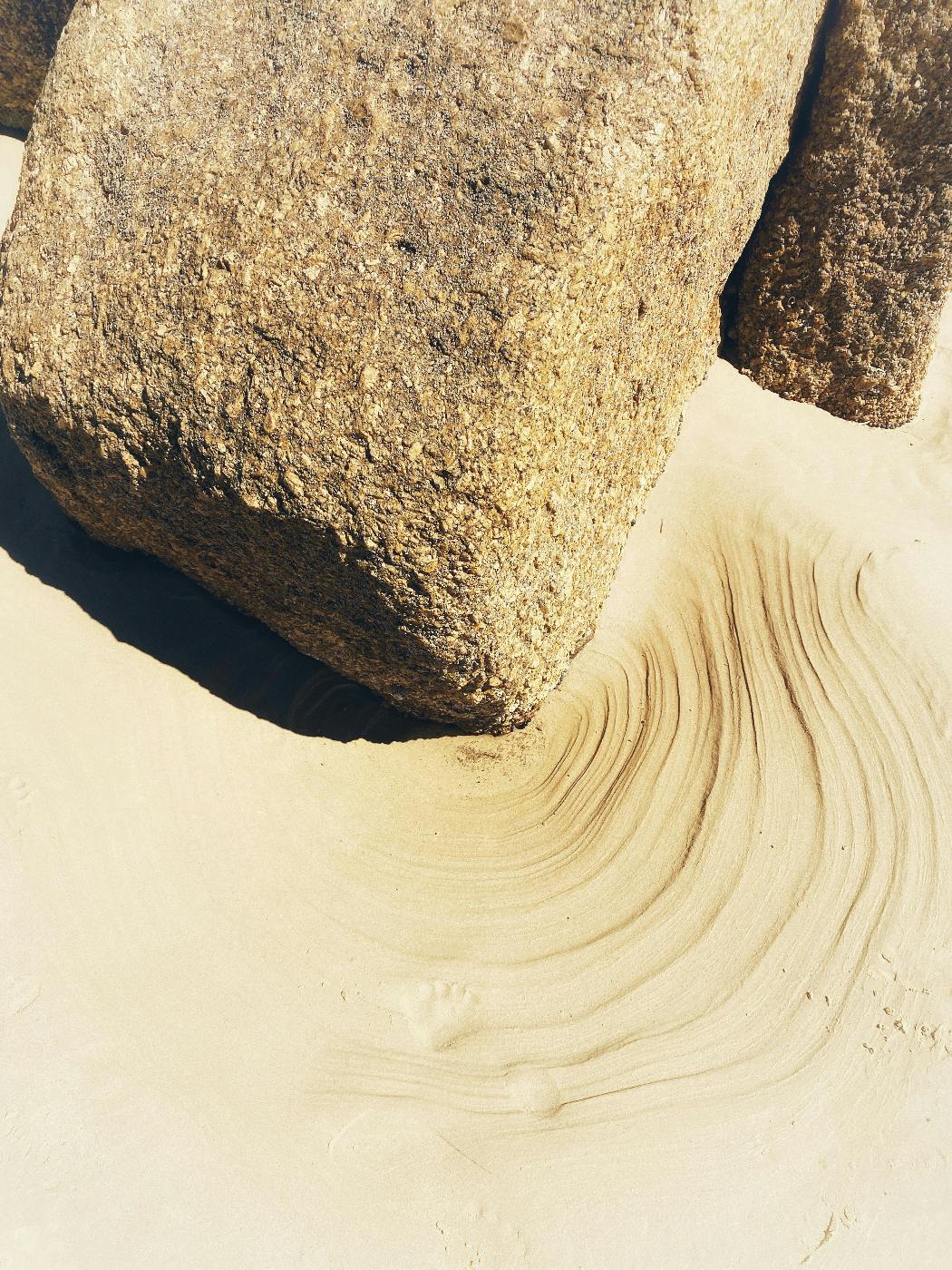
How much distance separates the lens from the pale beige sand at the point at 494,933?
7.09 feet

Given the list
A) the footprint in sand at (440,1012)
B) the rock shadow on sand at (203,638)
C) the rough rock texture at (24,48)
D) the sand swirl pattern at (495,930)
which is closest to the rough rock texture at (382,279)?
the rock shadow on sand at (203,638)

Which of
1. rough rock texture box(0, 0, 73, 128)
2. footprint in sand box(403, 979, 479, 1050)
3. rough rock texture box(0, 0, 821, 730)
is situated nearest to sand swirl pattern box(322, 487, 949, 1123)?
footprint in sand box(403, 979, 479, 1050)

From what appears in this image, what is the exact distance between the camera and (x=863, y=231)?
3.14 metres

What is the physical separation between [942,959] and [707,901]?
2.45 ft

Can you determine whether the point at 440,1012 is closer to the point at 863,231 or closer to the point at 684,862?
the point at 684,862

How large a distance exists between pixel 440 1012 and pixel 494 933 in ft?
0.96

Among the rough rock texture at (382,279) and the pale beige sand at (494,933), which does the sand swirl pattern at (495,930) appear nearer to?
the pale beige sand at (494,933)

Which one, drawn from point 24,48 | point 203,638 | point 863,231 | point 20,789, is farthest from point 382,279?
point 24,48

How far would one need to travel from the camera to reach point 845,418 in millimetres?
3645

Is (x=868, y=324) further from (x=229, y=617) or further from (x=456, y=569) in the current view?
(x=229, y=617)

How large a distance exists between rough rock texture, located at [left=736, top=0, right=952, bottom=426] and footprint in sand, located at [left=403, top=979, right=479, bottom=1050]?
289 cm

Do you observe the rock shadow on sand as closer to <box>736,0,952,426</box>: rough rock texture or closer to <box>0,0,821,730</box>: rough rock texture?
<box>0,0,821,730</box>: rough rock texture

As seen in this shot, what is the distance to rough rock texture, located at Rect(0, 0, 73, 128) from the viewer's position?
392cm

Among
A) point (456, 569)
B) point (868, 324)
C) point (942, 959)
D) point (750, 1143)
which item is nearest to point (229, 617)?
point (456, 569)
